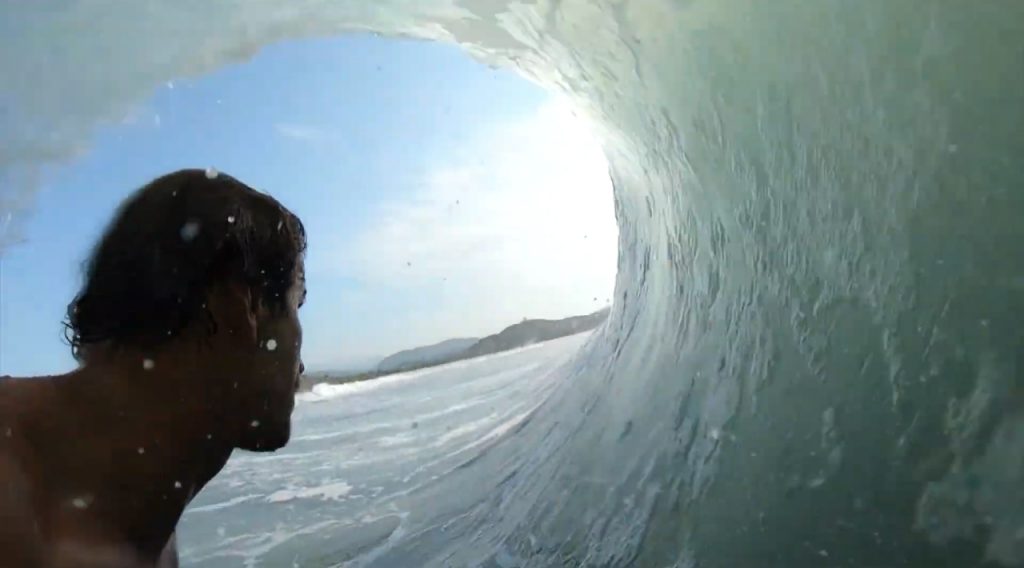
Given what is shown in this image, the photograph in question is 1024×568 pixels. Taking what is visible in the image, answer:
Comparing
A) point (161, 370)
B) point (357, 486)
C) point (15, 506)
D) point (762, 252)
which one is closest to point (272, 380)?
point (161, 370)

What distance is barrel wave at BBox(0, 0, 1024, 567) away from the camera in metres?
1.58

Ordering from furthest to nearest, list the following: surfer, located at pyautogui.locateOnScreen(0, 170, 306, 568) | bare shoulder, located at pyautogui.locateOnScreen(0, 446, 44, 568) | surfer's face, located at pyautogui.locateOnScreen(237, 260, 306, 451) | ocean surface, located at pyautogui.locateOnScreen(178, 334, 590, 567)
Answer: ocean surface, located at pyautogui.locateOnScreen(178, 334, 590, 567)
surfer's face, located at pyautogui.locateOnScreen(237, 260, 306, 451)
surfer, located at pyautogui.locateOnScreen(0, 170, 306, 568)
bare shoulder, located at pyautogui.locateOnScreen(0, 446, 44, 568)

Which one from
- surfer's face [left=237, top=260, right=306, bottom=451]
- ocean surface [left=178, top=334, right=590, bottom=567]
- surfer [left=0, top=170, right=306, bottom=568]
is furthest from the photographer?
ocean surface [left=178, top=334, right=590, bottom=567]

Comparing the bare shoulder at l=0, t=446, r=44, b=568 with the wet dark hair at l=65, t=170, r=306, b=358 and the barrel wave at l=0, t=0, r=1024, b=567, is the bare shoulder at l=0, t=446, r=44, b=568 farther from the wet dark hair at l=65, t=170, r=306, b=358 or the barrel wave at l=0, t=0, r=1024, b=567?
the barrel wave at l=0, t=0, r=1024, b=567

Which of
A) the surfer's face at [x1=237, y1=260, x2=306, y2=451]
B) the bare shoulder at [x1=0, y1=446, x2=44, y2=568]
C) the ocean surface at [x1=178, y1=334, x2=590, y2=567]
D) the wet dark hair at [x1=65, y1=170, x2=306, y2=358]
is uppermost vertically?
the wet dark hair at [x1=65, y1=170, x2=306, y2=358]

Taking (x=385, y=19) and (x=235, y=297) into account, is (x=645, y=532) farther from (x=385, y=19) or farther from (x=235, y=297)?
(x=385, y=19)

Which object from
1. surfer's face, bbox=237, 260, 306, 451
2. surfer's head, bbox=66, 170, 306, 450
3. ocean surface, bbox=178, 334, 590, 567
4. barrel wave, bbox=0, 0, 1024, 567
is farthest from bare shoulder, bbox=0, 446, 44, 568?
ocean surface, bbox=178, 334, 590, 567

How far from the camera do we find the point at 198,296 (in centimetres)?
166

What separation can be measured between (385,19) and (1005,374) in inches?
112

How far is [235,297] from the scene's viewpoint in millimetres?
1695

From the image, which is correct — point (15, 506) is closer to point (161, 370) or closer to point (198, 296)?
point (161, 370)

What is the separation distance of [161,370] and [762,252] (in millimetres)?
1538

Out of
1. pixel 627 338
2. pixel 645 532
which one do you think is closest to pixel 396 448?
pixel 627 338

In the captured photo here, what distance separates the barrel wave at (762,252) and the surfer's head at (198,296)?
3.78 feet
